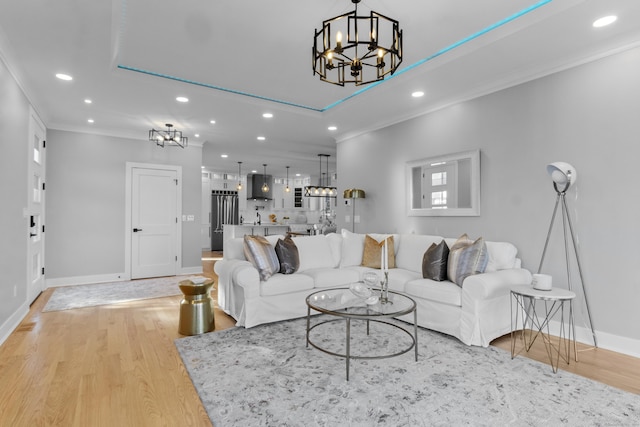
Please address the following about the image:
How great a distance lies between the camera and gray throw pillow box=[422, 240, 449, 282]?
352 cm

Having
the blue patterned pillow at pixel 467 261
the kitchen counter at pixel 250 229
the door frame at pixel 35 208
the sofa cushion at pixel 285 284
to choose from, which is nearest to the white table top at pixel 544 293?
the blue patterned pillow at pixel 467 261

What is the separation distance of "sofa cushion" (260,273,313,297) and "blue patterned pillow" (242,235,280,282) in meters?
0.09

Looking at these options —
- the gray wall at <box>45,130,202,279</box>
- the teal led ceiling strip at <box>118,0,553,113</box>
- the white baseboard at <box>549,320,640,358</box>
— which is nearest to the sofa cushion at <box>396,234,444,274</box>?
the white baseboard at <box>549,320,640,358</box>

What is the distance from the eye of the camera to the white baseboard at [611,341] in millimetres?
2852

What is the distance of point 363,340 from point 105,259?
500cm

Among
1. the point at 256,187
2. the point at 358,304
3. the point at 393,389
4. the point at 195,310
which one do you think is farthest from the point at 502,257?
the point at 256,187

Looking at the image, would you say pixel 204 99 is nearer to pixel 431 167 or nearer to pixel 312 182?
pixel 431 167

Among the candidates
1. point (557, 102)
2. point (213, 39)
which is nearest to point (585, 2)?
point (557, 102)

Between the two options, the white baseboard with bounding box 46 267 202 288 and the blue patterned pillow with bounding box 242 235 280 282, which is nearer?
the blue patterned pillow with bounding box 242 235 280 282

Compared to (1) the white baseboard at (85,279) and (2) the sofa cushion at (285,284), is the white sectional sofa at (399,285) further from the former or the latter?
(1) the white baseboard at (85,279)

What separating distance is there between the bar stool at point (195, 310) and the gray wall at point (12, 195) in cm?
158

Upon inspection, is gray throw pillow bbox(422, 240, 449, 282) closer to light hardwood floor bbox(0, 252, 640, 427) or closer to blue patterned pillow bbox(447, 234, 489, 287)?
blue patterned pillow bbox(447, 234, 489, 287)

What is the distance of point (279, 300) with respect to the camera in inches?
143

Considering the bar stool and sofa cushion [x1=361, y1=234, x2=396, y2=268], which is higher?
sofa cushion [x1=361, y1=234, x2=396, y2=268]
